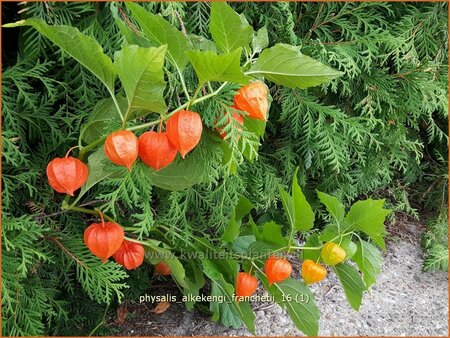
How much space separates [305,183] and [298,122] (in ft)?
0.81

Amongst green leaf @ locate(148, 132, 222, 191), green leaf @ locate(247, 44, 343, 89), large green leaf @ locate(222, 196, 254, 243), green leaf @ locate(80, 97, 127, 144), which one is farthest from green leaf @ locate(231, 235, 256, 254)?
green leaf @ locate(247, 44, 343, 89)

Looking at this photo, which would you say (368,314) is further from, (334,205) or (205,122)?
(205,122)

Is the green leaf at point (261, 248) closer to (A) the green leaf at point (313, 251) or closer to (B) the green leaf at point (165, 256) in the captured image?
(A) the green leaf at point (313, 251)

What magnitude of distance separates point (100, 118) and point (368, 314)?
1.20 metres

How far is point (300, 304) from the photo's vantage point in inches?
48.6

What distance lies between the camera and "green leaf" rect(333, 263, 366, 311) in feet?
3.89

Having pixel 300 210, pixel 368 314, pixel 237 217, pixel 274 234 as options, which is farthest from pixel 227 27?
pixel 368 314

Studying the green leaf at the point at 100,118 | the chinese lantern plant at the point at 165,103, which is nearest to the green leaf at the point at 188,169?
the chinese lantern plant at the point at 165,103

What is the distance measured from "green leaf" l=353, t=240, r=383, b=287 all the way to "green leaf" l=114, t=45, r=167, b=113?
0.66m

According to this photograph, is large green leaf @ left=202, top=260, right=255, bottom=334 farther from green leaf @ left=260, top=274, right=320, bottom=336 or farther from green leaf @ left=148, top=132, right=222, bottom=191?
green leaf @ left=148, top=132, right=222, bottom=191

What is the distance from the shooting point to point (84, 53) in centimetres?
74

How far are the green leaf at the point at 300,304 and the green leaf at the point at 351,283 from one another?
9cm

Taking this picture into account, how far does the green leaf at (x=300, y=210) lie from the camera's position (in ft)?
3.58

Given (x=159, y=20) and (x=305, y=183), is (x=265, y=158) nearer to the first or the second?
(x=305, y=183)
